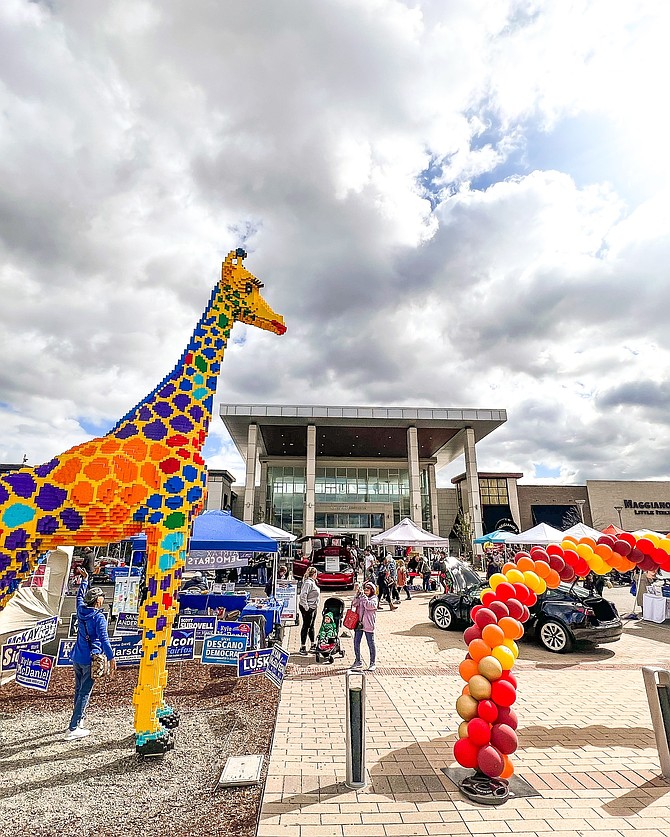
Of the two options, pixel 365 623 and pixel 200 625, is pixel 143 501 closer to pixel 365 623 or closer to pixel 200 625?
pixel 200 625

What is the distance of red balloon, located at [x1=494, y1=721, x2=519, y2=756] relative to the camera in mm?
4570

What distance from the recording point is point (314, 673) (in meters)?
8.50

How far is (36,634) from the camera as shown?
26.4ft

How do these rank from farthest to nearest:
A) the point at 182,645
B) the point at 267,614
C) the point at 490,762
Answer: the point at 267,614, the point at 182,645, the point at 490,762

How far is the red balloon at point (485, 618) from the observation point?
5207 mm

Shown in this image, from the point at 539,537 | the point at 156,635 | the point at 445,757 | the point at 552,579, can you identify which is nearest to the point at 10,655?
the point at 156,635

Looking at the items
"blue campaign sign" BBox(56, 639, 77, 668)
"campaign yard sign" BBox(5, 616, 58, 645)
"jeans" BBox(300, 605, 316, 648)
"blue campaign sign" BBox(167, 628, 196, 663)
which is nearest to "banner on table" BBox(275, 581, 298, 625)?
"jeans" BBox(300, 605, 316, 648)

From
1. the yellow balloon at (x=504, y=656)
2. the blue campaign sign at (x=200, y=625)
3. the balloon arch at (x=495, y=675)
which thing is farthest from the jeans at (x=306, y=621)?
the yellow balloon at (x=504, y=656)

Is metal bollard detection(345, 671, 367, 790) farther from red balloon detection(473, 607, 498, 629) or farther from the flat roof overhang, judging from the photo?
the flat roof overhang

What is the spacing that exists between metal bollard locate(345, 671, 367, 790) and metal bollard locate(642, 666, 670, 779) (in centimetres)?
314

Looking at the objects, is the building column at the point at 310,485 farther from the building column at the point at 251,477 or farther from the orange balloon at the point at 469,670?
the orange balloon at the point at 469,670

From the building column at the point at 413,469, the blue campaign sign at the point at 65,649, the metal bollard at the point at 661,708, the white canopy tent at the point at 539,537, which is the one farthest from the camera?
the building column at the point at 413,469

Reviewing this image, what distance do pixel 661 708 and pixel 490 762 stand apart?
2084 mm

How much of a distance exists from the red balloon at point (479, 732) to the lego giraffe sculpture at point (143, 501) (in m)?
3.42
